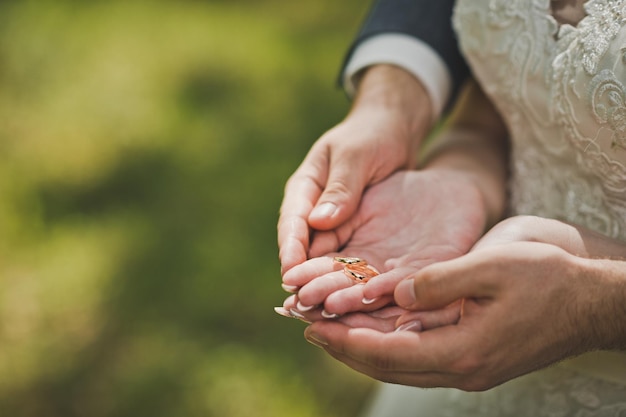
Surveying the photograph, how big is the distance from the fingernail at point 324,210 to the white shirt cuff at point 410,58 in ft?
1.35

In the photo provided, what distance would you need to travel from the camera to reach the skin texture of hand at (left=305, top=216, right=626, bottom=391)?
0.77 metres

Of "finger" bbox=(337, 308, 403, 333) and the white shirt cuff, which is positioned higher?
the white shirt cuff

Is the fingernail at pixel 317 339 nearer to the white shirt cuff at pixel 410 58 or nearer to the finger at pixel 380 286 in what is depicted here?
the finger at pixel 380 286

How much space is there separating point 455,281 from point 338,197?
315 millimetres

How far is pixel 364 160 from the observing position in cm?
112

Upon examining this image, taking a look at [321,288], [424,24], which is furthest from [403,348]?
[424,24]

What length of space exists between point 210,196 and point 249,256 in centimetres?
37

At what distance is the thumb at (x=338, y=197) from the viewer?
3.30 feet

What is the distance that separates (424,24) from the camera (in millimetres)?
1291

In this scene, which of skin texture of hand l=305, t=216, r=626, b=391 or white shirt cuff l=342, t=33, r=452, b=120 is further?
white shirt cuff l=342, t=33, r=452, b=120

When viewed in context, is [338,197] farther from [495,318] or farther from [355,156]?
[495,318]

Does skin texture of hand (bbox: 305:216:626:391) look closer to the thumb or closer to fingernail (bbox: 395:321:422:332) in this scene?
fingernail (bbox: 395:321:422:332)

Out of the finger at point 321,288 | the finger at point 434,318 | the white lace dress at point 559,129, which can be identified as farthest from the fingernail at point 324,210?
the white lace dress at point 559,129

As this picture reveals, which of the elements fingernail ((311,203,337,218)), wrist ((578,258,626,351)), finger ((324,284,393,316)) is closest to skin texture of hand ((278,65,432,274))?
fingernail ((311,203,337,218))
